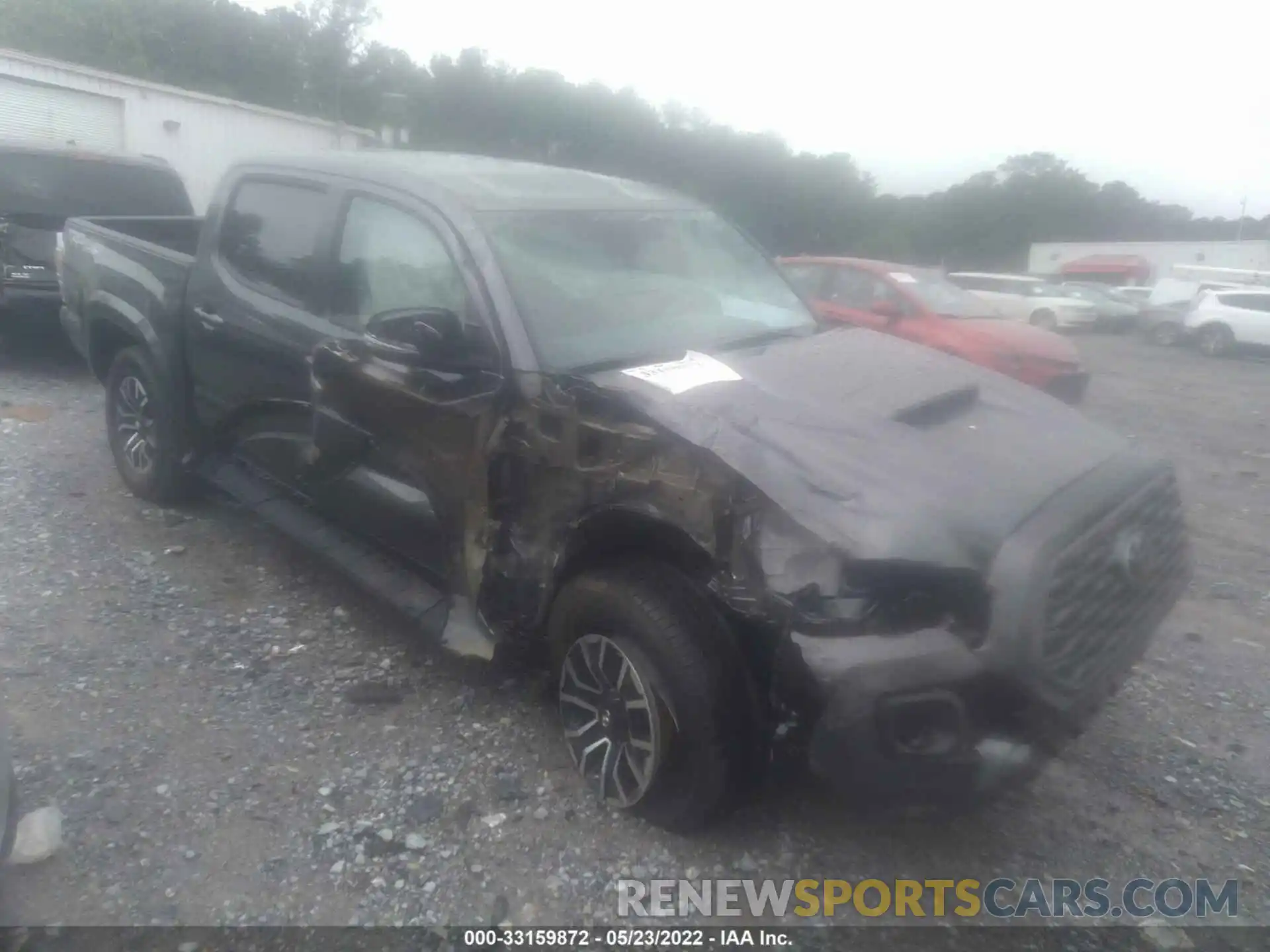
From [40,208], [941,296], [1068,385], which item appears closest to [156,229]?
[40,208]

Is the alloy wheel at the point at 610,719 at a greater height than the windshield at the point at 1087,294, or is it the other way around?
the windshield at the point at 1087,294

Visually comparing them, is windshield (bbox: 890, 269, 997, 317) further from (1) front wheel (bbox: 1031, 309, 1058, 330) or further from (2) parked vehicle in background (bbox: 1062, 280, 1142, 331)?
(2) parked vehicle in background (bbox: 1062, 280, 1142, 331)

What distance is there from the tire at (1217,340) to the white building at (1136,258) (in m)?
15.5

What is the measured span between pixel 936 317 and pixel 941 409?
20.1 feet

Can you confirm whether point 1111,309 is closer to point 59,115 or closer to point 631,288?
point 59,115

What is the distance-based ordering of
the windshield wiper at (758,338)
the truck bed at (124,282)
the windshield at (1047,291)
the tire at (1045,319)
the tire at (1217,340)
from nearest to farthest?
the windshield wiper at (758,338)
the truck bed at (124,282)
the tire at (1217,340)
the tire at (1045,319)
the windshield at (1047,291)

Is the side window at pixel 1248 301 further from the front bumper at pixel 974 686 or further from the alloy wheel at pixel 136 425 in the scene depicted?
the alloy wheel at pixel 136 425

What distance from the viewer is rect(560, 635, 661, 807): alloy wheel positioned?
9.87 feet

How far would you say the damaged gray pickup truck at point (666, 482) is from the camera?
2.62 meters

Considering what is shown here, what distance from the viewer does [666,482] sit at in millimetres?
2857

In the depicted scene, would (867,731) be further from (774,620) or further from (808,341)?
(808,341)

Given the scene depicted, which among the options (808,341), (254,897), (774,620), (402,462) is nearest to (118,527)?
(402,462)

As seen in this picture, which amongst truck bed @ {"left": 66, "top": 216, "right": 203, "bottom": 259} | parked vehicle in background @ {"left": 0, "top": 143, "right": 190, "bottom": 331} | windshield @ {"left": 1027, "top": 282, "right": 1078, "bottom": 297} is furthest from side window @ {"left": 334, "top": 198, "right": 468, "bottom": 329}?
windshield @ {"left": 1027, "top": 282, "right": 1078, "bottom": 297}

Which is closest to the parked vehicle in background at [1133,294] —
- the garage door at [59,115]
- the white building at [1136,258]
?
the white building at [1136,258]
